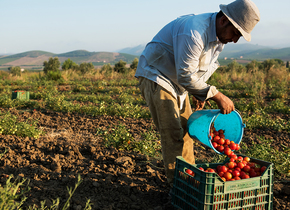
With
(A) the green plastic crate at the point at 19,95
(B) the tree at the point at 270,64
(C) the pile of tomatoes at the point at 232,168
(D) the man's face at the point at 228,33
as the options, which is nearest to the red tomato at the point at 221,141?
(C) the pile of tomatoes at the point at 232,168

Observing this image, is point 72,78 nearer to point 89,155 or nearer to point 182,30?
point 89,155

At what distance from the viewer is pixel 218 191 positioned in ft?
6.79

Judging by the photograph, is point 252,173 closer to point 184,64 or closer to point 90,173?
point 184,64

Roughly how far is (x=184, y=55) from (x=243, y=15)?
586 millimetres

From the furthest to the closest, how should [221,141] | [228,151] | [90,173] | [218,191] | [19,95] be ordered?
[19,95]
[90,173]
[221,141]
[228,151]
[218,191]

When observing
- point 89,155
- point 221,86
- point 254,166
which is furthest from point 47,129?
point 221,86

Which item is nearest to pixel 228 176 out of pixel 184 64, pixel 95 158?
pixel 184 64

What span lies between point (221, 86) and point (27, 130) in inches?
354

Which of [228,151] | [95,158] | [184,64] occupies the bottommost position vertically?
[95,158]

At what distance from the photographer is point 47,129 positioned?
217 inches

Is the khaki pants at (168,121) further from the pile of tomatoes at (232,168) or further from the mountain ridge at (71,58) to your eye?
the mountain ridge at (71,58)

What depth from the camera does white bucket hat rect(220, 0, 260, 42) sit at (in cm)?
227

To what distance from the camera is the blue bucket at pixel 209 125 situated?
261 cm

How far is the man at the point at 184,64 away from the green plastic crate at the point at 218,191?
0.46 meters
